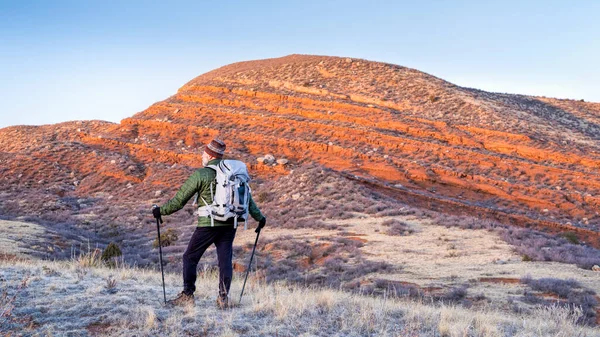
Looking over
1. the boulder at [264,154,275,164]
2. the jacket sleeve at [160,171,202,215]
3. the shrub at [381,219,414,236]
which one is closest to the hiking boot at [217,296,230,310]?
the jacket sleeve at [160,171,202,215]

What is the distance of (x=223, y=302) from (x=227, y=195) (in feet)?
4.45

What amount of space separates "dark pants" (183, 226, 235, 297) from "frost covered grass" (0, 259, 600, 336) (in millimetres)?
326

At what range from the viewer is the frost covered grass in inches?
203

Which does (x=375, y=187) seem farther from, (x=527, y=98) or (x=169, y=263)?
(x=527, y=98)

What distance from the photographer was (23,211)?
90.7 feet

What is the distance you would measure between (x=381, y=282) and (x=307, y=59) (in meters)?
37.3

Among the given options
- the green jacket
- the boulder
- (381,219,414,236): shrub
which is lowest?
(381,219,414,236): shrub

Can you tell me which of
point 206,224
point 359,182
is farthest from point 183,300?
point 359,182

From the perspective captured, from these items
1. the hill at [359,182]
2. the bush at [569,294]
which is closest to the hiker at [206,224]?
the hill at [359,182]

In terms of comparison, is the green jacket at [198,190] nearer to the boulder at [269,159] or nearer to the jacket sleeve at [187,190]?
the jacket sleeve at [187,190]

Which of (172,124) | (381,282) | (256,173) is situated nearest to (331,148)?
(256,173)

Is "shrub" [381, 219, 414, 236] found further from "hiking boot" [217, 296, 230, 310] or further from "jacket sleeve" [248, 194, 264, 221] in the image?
"hiking boot" [217, 296, 230, 310]

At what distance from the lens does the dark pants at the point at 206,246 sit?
5973 millimetres

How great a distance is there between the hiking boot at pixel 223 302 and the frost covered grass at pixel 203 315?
0.11 metres
